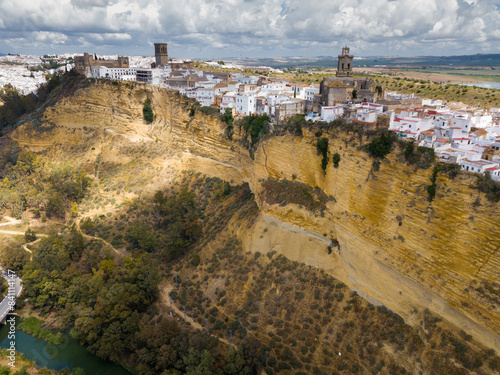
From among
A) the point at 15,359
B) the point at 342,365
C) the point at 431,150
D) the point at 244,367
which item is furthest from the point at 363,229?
the point at 15,359

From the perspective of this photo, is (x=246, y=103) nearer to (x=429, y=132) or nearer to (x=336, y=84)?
(x=336, y=84)

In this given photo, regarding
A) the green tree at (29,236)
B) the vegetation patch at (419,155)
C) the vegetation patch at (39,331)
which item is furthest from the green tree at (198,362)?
the green tree at (29,236)

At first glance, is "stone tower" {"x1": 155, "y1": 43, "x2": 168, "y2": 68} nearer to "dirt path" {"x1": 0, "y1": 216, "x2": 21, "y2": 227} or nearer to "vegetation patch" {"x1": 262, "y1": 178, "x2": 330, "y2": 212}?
"dirt path" {"x1": 0, "y1": 216, "x2": 21, "y2": 227}

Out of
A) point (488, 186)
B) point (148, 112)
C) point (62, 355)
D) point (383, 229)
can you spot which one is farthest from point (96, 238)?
point (488, 186)

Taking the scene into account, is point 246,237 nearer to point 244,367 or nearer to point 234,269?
point 234,269

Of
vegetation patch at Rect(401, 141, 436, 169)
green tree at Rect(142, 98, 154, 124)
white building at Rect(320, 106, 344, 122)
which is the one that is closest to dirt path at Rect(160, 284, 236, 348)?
vegetation patch at Rect(401, 141, 436, 169)
